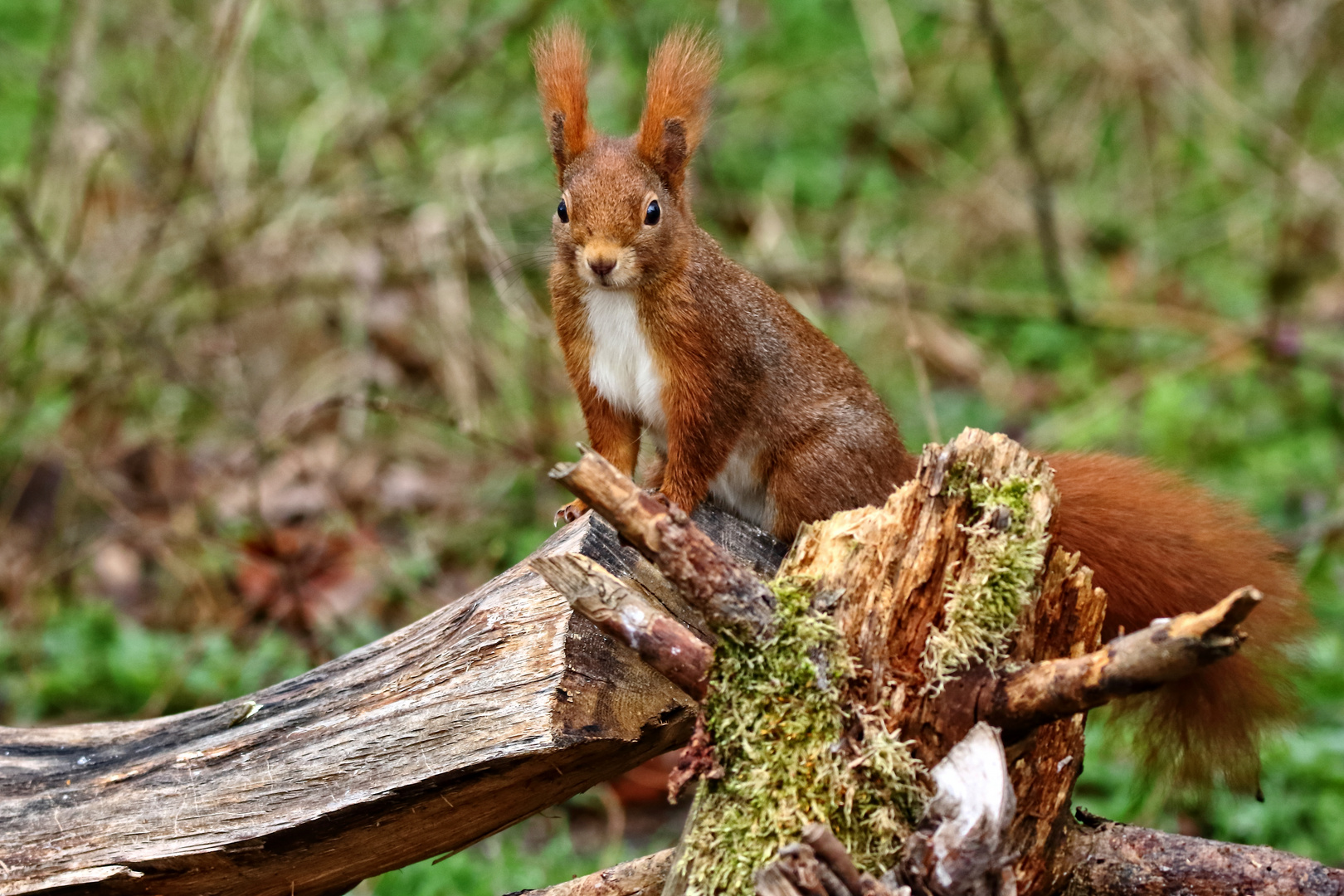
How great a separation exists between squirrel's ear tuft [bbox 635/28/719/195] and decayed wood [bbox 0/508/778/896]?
2.31 feet

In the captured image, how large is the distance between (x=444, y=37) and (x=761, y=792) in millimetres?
5408

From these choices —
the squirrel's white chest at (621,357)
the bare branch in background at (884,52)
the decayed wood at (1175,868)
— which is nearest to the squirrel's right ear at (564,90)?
the squirrel's white chest at (621,357)

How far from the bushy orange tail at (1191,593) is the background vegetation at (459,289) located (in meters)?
1.11

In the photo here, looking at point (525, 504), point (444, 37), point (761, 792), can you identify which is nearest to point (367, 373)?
point (525, 504)

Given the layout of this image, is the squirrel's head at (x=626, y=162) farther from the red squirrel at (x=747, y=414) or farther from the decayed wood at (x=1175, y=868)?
the decayed wood at (x=1175, y=868)

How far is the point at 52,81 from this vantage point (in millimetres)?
4320

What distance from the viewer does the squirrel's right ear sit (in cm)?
232

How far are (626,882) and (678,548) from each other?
22.6 inches

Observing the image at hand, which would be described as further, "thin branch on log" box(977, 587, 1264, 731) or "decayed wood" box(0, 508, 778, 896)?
"decayed wood" box(0, 508, 778, 896)

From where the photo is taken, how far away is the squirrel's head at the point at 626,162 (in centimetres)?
221

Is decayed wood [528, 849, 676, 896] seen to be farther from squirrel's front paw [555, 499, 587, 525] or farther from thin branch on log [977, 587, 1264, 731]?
squirrel's front paw [555, 499, 587, 525]

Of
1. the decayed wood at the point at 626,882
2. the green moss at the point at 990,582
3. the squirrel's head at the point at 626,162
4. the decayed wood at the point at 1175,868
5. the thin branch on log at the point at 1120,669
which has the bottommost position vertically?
the decayed wood at the point at 1175,868

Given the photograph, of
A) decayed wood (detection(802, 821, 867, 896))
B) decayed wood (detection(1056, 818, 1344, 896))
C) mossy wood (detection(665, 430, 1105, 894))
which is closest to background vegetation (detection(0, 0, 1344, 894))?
decayed wood (detection(1056, 818, 1344, 896))

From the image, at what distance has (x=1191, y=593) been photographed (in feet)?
6.98
